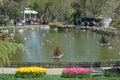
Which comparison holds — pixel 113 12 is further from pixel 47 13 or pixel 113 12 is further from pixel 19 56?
pixel 47 13

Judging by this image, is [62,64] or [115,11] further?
[62,64]

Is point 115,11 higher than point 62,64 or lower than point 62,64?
higher

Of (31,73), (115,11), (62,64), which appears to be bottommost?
(62,64)

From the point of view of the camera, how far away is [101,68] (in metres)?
27.0

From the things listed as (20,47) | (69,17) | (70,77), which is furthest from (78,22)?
(20,47)

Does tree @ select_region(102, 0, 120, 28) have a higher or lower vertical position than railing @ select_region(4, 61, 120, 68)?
higher

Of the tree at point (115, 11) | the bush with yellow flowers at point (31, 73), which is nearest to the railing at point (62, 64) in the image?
the tree at point (115, 11)

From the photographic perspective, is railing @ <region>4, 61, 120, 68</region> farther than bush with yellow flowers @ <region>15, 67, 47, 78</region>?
A: Yes

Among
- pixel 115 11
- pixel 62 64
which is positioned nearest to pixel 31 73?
pixel 62 64

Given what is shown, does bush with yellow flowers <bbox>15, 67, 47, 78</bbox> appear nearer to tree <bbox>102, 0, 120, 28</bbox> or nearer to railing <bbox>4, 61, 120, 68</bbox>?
railing <bbox>4, 61, 120, 68</bbox>

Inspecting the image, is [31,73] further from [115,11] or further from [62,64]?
[115,11]

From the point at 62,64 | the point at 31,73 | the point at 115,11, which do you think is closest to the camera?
the point at 31,73

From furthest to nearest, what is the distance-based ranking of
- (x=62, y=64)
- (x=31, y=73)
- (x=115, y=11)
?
1. (x=62, y=64)
2. (x=115, y=11)
3. (x=31, y=73)

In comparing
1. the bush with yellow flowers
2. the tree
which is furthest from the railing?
the bush with yellow flowers
